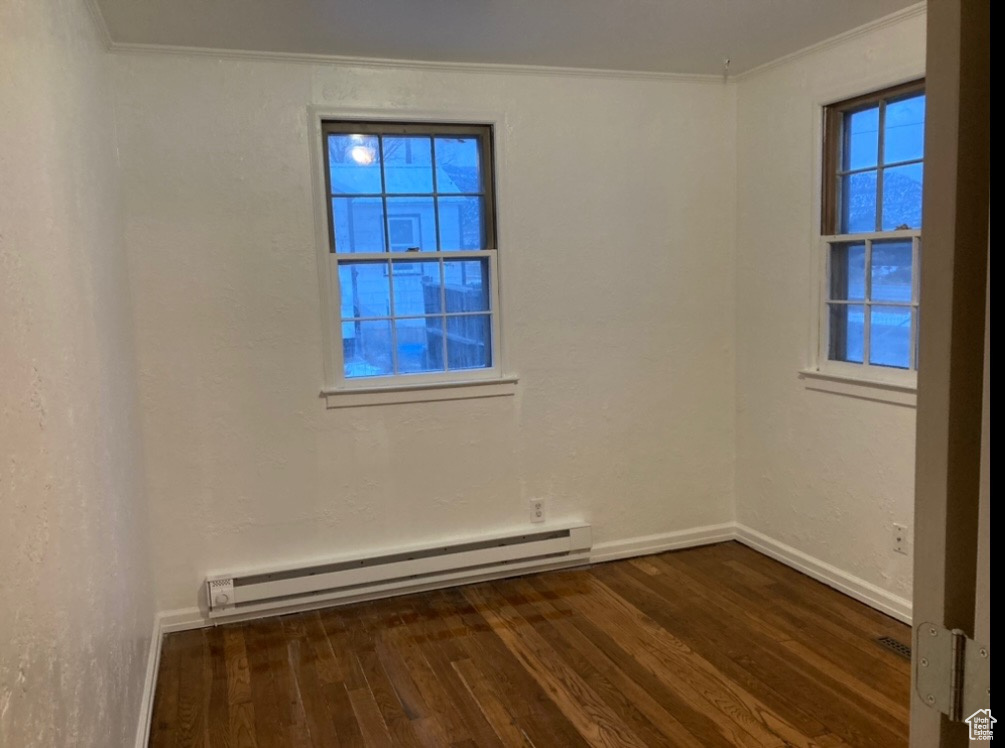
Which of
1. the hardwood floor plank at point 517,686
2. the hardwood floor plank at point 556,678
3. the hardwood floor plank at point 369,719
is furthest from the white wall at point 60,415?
the hardwood floor plank at point 556,678

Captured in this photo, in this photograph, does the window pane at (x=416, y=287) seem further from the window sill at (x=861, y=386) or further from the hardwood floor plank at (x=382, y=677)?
the window sill at (x=861, y=386)

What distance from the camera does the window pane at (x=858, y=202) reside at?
3.43 metres

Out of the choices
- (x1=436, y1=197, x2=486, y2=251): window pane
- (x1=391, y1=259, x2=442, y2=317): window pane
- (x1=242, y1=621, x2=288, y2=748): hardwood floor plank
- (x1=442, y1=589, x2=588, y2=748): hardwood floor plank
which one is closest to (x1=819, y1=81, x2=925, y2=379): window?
(x1=436, y1=197, x2=486, y2=251): window pane

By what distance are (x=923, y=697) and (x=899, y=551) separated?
9.18ft

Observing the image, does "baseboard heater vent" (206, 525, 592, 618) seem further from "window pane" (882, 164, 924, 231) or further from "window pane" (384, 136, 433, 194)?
"window pane" (882, 164, 924, 231)

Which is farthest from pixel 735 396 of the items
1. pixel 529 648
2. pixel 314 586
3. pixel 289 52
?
pixel 289 52

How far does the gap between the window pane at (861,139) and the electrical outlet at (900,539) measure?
1.57 metres

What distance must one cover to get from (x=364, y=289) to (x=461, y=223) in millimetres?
570

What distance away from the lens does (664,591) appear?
3729mm

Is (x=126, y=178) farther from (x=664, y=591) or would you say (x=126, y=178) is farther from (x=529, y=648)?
(x=664, y=591)

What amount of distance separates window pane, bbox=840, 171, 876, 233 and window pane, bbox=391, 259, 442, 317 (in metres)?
1.90

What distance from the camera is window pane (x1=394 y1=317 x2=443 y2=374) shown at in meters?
3.76

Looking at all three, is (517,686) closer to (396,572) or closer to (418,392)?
(396,572)

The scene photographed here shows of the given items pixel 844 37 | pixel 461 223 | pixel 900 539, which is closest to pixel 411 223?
pixel 461 223
